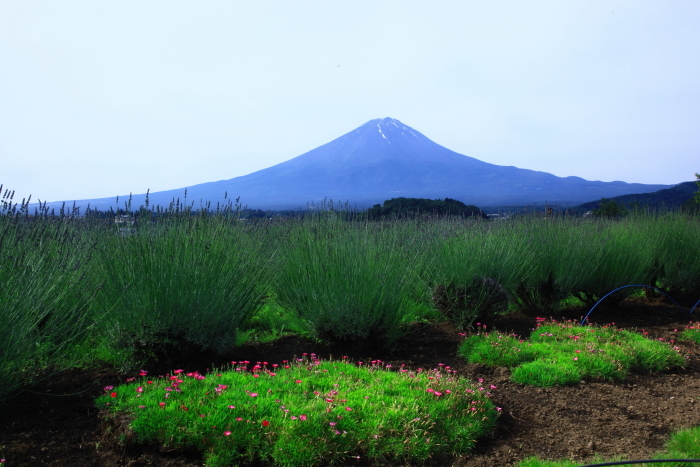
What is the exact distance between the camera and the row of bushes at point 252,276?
140 inches

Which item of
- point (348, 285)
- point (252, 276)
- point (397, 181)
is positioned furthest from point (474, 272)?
point (397, 181)

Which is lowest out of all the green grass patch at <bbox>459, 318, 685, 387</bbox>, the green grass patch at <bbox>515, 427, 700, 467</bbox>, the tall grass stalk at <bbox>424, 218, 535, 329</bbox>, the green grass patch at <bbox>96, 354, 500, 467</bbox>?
the green grass patch at <bbox>515, 427, 700, 467</bbox>

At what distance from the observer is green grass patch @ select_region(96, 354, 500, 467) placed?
2797mm

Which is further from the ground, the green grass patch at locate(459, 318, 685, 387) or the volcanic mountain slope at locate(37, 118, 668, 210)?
the volcanic mountain slope at locate(37, 118, 668, 210)

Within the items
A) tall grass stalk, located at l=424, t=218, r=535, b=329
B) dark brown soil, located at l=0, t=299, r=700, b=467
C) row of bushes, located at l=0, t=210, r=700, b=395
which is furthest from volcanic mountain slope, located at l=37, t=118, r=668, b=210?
dark brown soil, located at l=0, t=299, r=700, b=467

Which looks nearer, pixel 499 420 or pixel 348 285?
pixel 499 420

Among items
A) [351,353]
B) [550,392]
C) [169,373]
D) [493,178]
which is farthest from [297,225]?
[493,178]

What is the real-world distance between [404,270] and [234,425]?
2.82 metres

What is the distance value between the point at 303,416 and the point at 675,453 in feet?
7.57

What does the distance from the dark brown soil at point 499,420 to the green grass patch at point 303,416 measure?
13cm

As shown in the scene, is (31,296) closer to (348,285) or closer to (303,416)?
(303,416)

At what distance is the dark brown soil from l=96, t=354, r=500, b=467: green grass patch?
130 mm

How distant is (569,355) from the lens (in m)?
4.74

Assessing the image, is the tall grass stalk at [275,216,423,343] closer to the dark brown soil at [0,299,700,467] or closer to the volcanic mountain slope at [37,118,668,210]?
the dark brown soil at [0,299,700,467]
